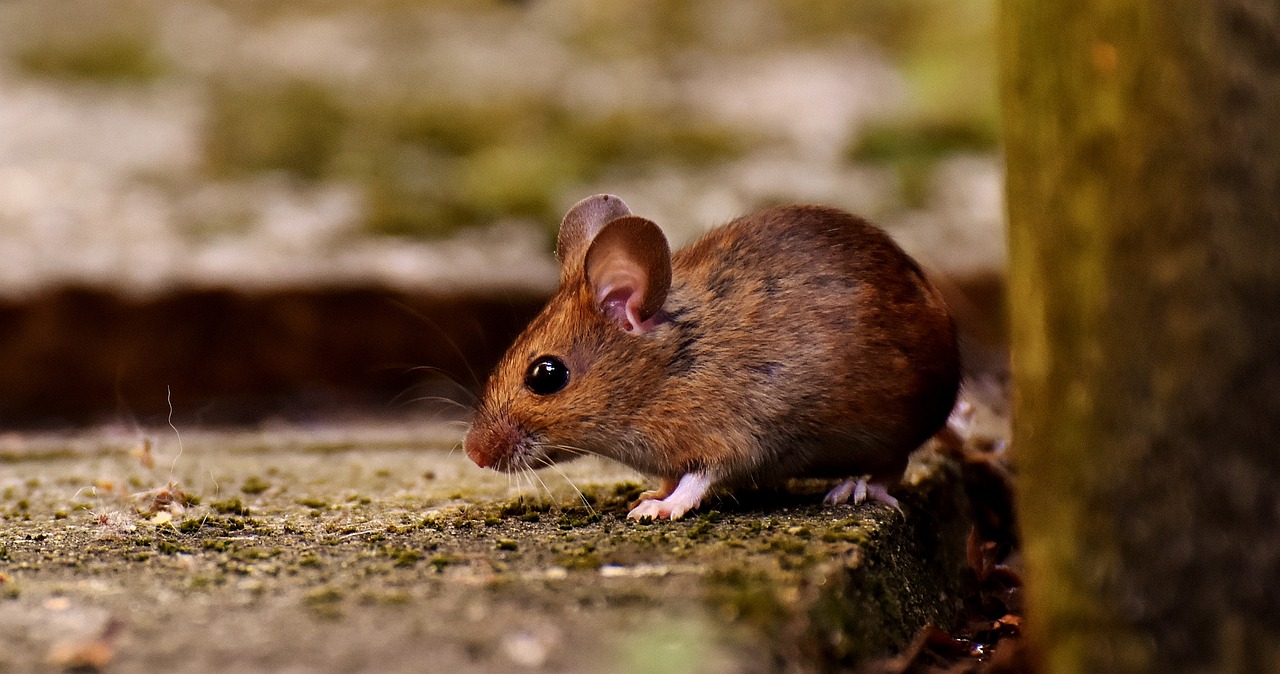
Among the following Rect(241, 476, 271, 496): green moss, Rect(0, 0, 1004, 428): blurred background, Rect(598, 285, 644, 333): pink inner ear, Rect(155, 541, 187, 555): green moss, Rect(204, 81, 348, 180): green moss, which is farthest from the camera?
Rect(204, 81, 348, 180): green moss

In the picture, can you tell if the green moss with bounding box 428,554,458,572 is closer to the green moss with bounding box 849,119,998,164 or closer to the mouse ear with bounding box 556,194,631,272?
the mouse ear with bounding box 556,194,631,272

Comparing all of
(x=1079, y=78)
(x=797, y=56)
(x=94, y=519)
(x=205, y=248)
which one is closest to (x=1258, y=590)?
(x=1079, y=78)

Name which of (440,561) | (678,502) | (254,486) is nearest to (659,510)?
(678,502)

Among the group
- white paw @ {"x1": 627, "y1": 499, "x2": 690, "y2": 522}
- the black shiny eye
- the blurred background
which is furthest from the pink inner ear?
the blurred background

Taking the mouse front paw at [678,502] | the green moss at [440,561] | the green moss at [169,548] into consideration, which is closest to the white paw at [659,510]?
the mouse front paw at [678,502]

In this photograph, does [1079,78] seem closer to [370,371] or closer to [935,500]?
[935,500]

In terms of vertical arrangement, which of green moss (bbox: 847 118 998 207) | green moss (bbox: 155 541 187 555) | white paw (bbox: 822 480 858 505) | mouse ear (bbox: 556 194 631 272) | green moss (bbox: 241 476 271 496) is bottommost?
green moss (bbox: 241 476 271 496)
